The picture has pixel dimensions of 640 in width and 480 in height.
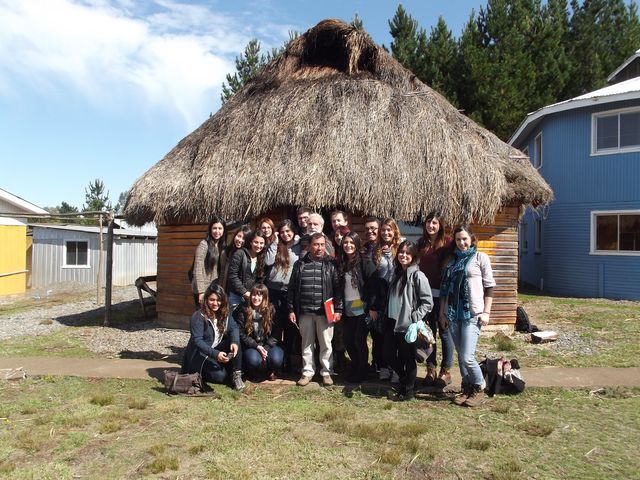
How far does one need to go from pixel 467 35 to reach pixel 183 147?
577 inches

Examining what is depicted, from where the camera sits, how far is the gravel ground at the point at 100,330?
7357 mm

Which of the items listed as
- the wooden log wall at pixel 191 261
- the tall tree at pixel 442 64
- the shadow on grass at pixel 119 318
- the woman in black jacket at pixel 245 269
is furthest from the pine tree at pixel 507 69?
the woman in black jacket at pixel 245 269

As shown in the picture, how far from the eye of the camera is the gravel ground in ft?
24.1

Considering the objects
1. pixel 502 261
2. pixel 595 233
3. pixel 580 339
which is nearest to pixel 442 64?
pixel 595 233

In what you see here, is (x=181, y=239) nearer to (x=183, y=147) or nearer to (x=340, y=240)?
(x=183, y=147)

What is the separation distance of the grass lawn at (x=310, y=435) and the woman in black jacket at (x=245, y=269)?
1.10m

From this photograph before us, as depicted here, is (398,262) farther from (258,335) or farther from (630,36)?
(630,36)

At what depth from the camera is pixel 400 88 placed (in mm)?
9766

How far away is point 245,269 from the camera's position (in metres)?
5.80

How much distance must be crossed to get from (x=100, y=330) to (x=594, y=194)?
12.6 m

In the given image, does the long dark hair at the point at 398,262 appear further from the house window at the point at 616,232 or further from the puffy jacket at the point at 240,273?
the house window at the point at 616,232

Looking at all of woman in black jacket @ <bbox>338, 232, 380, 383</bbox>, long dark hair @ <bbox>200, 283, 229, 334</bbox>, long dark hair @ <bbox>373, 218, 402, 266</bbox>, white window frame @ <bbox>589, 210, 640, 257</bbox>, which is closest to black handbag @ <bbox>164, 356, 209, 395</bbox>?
long dark hair @ <bbox>200, 283, 229, 334</bbox>

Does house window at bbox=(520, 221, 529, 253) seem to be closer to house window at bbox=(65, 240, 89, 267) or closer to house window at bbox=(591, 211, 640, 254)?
house window at bbox=(591, 211, 640, 254)

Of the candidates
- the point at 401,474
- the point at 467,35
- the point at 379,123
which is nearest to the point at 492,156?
the point at 379,123
